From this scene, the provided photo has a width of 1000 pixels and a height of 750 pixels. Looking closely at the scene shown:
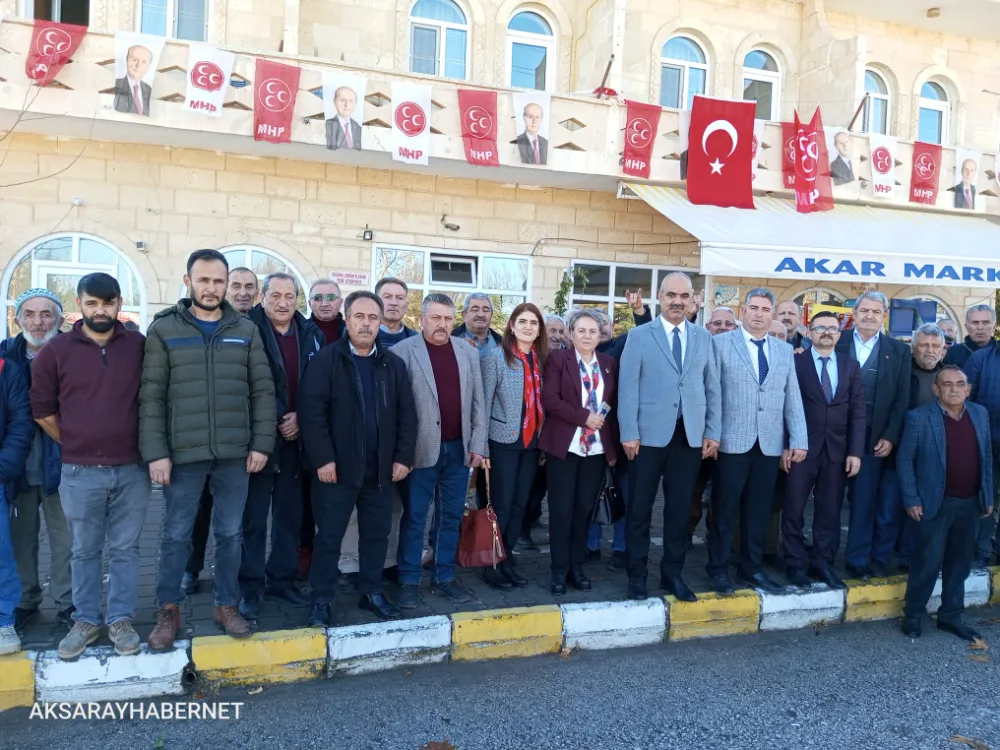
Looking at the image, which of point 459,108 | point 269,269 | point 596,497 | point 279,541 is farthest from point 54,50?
point 596,497

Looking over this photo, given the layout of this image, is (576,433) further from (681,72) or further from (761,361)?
(681,72)

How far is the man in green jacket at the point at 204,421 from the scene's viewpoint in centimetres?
358

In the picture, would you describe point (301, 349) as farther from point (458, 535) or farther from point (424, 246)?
point (424, 246)

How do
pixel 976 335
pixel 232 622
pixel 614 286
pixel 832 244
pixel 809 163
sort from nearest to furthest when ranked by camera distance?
pixel 232 622
pixel 976 335
pixel 832 244
pixel 809 163
pixel 614 286

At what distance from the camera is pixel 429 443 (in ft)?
14.3

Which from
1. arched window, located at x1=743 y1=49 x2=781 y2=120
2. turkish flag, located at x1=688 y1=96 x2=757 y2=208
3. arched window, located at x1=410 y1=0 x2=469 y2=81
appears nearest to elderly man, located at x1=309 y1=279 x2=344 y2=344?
turkish flag, located at x1=688 y1=96 x2=757 y2=208

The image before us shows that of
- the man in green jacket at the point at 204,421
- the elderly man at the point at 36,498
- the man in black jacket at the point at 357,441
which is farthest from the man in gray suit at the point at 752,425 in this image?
the elderly man at the point at 36,498

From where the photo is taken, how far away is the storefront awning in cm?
997

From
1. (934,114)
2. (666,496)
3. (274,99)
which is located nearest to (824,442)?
(666,496)

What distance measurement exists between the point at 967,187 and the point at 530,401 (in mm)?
11327

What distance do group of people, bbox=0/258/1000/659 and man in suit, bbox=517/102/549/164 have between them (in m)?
5.11

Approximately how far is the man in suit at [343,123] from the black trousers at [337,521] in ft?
19.8

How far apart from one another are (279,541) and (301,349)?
125cm

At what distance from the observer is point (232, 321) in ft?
12.3
